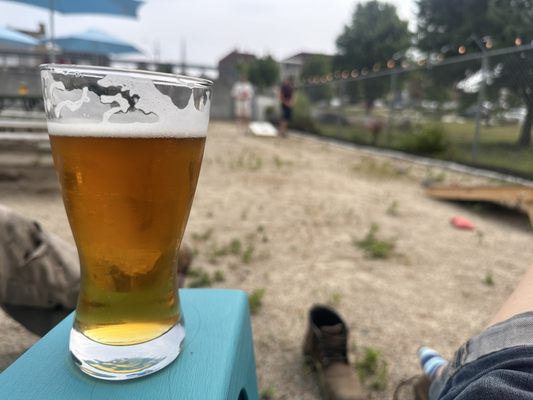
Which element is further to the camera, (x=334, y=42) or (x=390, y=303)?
(x=334, y=42)

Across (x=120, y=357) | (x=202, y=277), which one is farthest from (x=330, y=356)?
(x=120, y=357)

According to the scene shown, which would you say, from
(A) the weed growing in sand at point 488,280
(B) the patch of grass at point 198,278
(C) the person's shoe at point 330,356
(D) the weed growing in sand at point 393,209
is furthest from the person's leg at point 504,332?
(D) the weed growing in sand at point 393,209

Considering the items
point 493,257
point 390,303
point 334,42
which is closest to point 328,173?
point 493,257

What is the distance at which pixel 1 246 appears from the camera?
139 cm

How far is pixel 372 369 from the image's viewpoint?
1.84 m

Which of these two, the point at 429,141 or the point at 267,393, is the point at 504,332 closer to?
the point at 267,393

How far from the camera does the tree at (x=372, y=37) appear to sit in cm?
3095

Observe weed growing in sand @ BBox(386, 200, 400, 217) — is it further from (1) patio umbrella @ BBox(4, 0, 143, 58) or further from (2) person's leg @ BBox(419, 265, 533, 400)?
(1) patio umbrella @ BBox(4, 0, 143, 58)

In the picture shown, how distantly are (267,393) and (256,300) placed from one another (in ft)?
2.40

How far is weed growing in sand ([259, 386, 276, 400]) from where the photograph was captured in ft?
5.43

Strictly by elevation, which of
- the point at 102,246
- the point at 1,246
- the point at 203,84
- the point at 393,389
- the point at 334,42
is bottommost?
the point at 393,389

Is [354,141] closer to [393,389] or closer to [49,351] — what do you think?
[393,389]

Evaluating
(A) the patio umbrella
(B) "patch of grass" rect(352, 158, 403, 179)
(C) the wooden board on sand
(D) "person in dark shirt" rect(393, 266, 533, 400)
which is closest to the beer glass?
(D) "person in dark shirt" rect(393, 266, 533, 400)

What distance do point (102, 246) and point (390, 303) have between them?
6.89 ft
